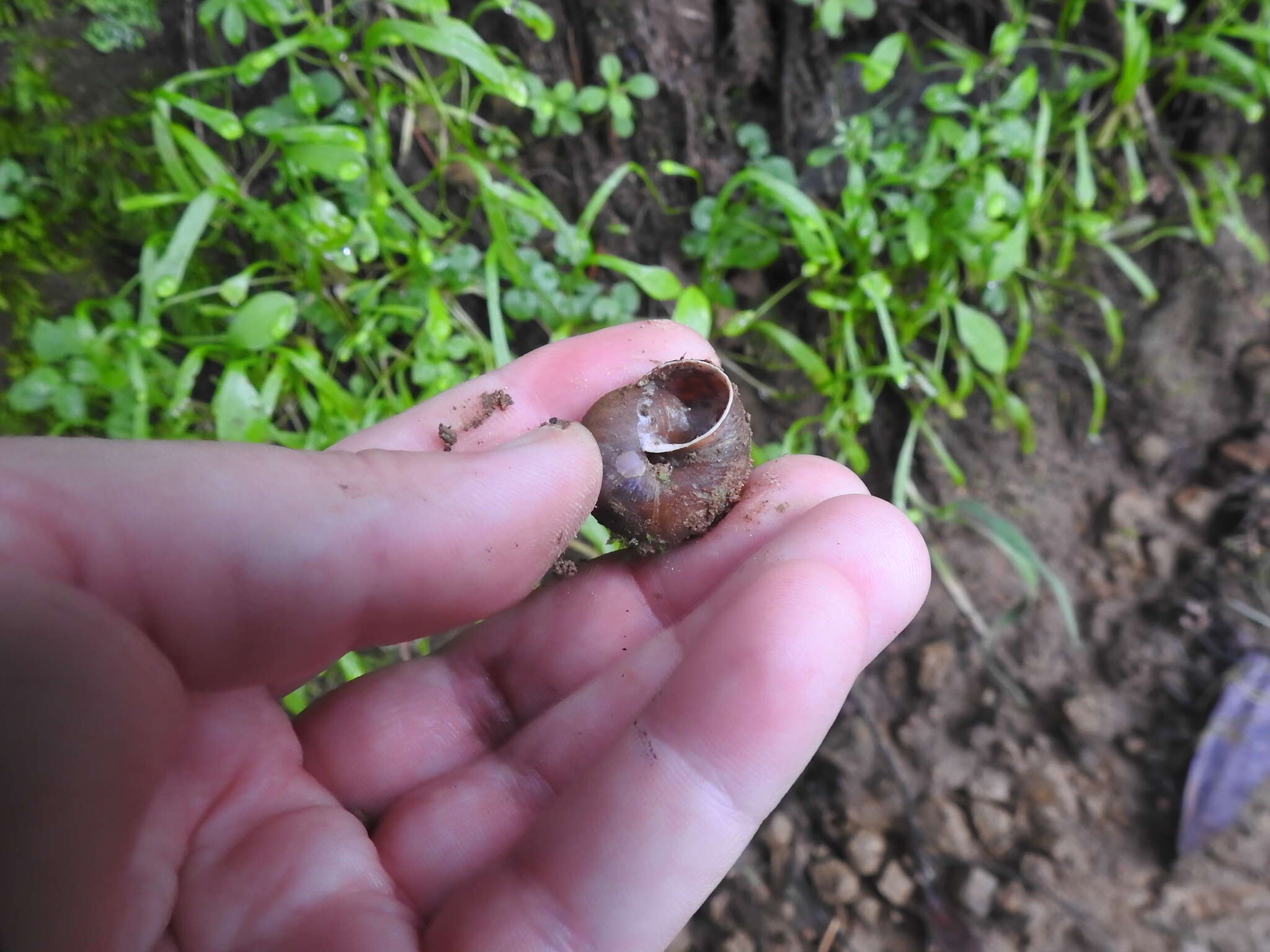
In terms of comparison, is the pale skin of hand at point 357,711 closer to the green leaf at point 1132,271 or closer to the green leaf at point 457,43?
the green leaf at point 457,43

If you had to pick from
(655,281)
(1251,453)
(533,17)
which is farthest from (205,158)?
(1251,453)

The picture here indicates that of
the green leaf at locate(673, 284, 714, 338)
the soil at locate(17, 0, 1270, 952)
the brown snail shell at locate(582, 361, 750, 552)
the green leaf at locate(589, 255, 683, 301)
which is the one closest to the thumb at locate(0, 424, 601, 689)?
the brown snail shell at locate(582, 361, 750, 552)

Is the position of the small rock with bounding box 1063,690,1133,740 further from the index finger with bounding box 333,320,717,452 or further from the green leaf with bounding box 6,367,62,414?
the green leaf with bounding box 6,367,62,414

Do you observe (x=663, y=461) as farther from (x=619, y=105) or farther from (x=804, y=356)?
(x=619, y=105)

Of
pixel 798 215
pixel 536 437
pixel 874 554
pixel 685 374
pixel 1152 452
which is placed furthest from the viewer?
pixel 1152 452

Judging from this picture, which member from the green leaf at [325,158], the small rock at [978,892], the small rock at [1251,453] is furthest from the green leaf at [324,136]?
the small rock at [1251,453]

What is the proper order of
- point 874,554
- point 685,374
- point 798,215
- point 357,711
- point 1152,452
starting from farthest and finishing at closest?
point 1152,452 < point 798,215 < point 685,374 < point 357,711 < point 874,554

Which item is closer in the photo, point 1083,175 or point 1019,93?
point 1019,93
